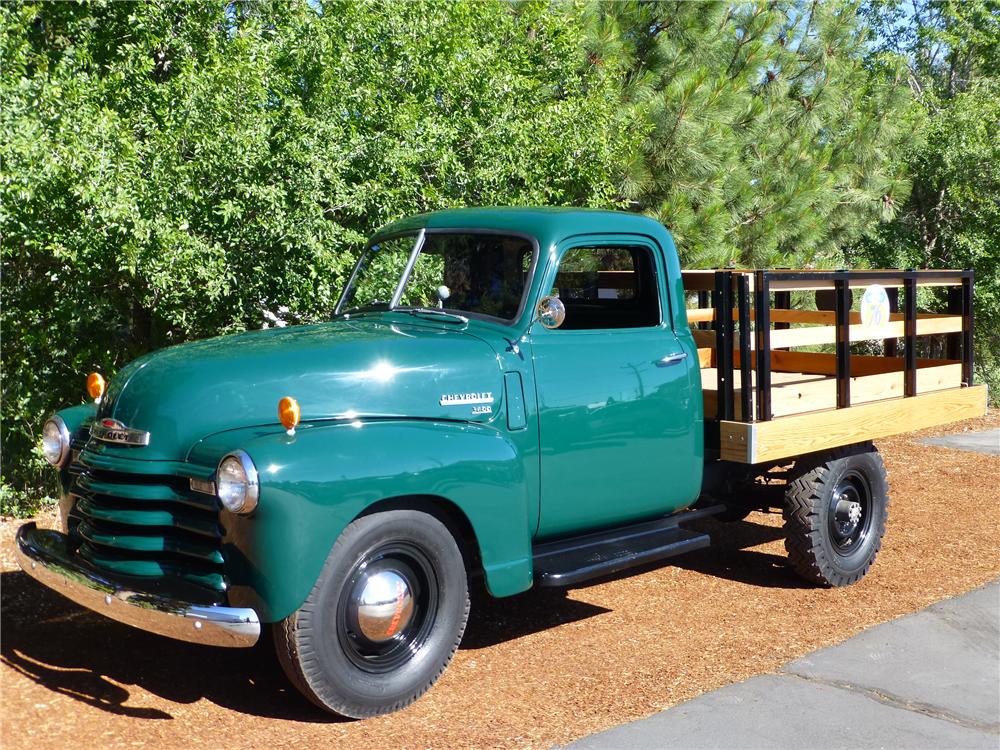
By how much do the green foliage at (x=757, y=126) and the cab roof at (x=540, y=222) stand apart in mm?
4964

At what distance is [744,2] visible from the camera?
39.9 feet

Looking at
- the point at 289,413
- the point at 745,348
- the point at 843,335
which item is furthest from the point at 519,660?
the point at 843,335

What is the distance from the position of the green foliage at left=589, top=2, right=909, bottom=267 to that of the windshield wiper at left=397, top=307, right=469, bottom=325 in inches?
220

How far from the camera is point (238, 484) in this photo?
385 centimetres

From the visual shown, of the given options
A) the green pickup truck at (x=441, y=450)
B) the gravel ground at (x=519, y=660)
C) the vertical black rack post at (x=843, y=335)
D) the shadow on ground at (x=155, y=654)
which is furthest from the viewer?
the vertical black rack post at (x=843, y=335)

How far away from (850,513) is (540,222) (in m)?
2.76

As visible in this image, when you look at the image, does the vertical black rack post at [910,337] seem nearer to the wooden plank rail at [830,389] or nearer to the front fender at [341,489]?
the wooden plank rail at [830,389]

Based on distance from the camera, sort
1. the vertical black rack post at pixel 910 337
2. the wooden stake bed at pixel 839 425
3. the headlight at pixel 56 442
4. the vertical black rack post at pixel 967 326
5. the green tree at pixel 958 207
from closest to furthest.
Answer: the headlight at pixel 56 442 → the wooden stake bed at pixel 839 425 → the vertical black rack post at pixel 910 337 → the vertical black rack post at pixel 967 326 → the green tree at pixel 958 207

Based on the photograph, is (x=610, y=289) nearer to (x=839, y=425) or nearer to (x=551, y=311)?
(x=551, y=311)

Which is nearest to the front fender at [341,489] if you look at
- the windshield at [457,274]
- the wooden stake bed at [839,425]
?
the windshield at [457,274]

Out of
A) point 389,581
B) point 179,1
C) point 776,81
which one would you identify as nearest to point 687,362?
point 389,581

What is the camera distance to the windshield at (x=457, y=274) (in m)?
5.15

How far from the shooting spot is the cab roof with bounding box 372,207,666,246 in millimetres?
5203

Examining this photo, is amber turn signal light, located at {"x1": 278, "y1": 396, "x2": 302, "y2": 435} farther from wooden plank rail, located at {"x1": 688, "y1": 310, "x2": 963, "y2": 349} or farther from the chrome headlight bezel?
wooden plank rail, located at {"x1": 688, "y1": 310, "x2": 963, "y2": 349}
